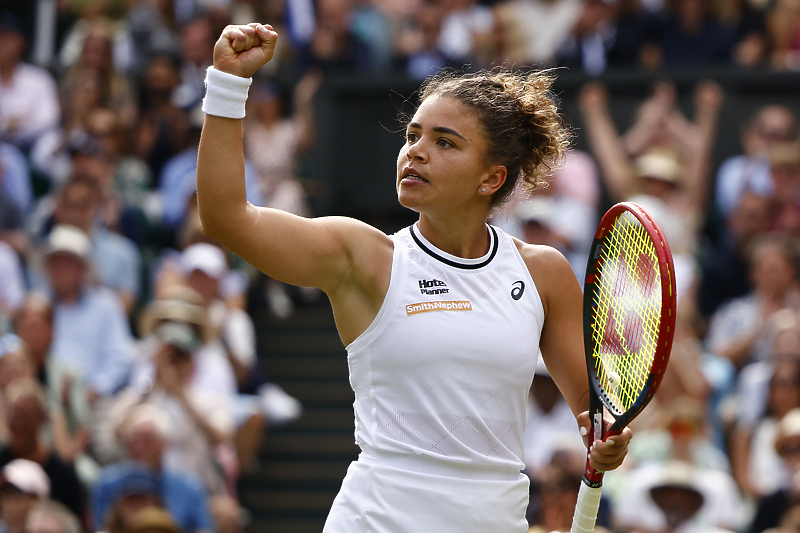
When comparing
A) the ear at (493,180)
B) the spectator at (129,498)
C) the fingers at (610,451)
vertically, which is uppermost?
the ear at (493,180)

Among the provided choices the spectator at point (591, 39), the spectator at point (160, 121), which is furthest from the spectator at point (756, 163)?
the spectator at point (160, 121)

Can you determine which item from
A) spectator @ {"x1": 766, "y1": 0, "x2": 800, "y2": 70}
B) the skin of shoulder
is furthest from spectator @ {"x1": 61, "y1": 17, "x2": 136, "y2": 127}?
the skin of shoulder

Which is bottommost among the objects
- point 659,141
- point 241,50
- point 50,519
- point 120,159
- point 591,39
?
point 50,519

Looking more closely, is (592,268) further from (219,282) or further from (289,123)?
(289,123)

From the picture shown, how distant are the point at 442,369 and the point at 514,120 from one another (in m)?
0.71

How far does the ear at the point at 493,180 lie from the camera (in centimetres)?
298

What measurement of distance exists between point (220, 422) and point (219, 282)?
1.15 m

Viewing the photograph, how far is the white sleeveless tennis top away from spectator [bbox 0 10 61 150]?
677cm

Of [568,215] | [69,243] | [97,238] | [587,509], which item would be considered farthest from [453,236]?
[97,238]

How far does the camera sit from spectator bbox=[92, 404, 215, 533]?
19.0 feet

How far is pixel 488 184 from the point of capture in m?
2.99

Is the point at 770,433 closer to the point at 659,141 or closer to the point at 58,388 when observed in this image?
the point at 659,141

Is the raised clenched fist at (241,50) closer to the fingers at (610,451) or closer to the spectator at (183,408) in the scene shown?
the fingers at (610,451)

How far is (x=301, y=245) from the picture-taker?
8.70 ft
